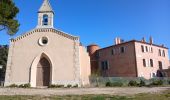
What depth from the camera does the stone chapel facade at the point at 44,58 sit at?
101ft

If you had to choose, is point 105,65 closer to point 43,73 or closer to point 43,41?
point 43,41

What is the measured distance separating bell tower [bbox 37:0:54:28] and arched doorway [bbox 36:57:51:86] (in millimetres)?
4771

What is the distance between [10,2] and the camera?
27.0 meters

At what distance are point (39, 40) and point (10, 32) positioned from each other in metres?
5.63

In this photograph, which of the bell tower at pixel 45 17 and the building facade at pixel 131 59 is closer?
the bell tower at pixel 45 17

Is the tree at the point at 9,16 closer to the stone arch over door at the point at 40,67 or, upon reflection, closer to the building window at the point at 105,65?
the stone arch over door at the point at 40,67

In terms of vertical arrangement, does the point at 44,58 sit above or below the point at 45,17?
below

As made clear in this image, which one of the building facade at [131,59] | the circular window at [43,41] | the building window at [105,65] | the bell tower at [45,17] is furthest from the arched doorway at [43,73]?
the building window at [105,65]

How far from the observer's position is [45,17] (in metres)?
34.2

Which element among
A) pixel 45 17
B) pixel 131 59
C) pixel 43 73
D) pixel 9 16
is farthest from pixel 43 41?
pixel 131 59

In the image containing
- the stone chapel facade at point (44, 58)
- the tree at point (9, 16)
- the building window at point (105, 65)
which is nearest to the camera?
the tree at point (9, 16)

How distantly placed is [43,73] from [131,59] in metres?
17.3

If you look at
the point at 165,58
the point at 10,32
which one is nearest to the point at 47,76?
the point at 10,32

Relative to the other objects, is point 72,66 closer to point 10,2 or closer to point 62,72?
point 62,72
